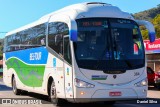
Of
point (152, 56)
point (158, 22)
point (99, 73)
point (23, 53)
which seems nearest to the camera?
point (99, 73)

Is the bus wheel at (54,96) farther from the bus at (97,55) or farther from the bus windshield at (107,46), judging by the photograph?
the bus windshield at (107,46)

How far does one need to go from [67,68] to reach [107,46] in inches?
59.5

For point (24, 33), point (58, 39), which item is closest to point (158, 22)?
point (24, 33)

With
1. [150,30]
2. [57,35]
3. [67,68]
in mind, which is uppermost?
[150,30]

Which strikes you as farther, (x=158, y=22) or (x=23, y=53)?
(x=158, y=22)

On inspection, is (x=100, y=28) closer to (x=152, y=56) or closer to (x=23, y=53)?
(x=23, y=53)

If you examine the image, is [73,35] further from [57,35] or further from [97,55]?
[57,35]

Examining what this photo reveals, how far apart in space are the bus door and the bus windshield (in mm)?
418

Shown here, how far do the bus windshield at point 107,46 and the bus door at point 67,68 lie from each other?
418mm

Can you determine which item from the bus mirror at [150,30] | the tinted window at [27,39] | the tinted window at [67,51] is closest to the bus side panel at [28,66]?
the tinted window at [27,39]

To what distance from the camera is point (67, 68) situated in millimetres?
12320

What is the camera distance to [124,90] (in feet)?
38.9

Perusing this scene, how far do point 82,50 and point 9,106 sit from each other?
152 inches

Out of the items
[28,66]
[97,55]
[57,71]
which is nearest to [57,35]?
[57,71]
